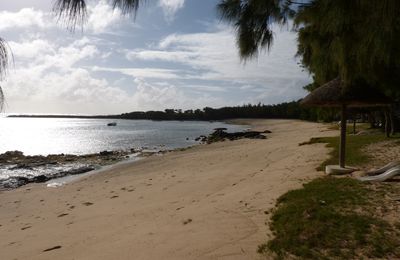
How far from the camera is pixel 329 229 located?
5586 mm

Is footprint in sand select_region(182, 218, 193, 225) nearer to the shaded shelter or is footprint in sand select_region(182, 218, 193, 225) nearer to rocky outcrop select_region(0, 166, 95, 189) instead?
the shaded shelter

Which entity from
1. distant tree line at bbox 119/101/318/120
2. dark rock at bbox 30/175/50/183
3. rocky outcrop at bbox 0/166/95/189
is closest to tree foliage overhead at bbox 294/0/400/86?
rocky outcrop at bbox 0/166/95/189

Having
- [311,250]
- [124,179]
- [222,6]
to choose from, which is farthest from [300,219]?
[124,179]

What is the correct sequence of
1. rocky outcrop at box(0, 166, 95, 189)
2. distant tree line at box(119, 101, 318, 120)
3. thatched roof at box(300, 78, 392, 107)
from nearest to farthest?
thatched roof at box(300, 78, 392, 107) → rocky outcrop at box(0, 166, 95, 189) → distant tree line at box(119, 101, 318, 120)

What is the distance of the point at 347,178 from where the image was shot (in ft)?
30.5

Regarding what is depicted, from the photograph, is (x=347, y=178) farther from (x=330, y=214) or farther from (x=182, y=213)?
(x=182, y=213)

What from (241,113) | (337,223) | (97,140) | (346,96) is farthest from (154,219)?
(241,113)

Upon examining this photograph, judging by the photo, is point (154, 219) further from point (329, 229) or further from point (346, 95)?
point (346, 95)

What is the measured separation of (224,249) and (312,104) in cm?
628

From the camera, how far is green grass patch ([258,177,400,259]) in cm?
497

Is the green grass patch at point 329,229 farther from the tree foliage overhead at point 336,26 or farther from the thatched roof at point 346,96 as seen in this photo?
the thatched roof at point 346,96

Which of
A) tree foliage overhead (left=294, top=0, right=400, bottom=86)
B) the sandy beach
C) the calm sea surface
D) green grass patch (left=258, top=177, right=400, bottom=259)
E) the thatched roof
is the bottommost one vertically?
the calm sea surface

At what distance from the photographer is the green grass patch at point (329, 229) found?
16.3 feet

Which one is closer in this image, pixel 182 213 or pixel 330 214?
pixel 330 214
